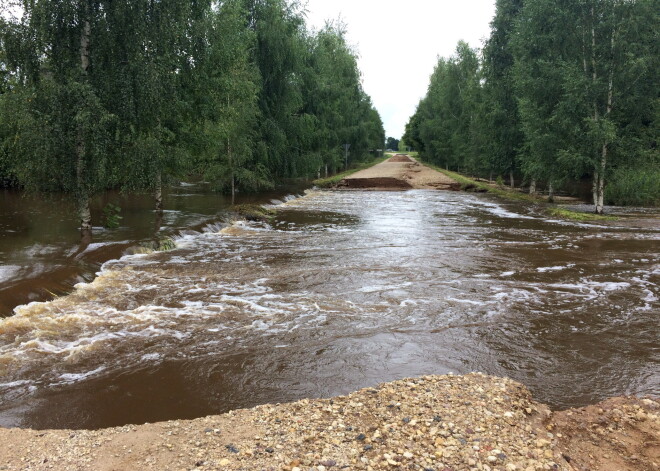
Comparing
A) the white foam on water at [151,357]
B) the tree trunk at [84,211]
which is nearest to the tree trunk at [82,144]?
the tree trunk at [84,211]

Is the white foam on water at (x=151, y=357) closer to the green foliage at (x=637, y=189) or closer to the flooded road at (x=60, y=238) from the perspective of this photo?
the flooded road at (x=60, y=238)

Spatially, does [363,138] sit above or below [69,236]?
above

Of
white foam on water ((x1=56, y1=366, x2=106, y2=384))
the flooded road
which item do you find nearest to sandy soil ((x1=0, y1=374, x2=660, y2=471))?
white foam on water ((x1=56, y1=366, x2=106, y2=384))

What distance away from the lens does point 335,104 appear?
124ft

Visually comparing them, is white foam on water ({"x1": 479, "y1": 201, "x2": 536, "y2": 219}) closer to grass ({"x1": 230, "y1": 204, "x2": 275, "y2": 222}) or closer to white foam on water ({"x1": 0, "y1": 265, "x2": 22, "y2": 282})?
grass ({"x1": 230, "y1": 204, "x2": 275, "y2": 222})

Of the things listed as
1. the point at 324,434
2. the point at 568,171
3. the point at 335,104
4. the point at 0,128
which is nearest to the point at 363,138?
the point at 335,104

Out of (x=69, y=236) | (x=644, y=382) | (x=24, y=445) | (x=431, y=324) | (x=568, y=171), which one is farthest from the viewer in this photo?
(x=568, y=171)

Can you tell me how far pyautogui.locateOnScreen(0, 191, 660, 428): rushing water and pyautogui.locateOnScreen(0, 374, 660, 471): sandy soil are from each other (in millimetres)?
518

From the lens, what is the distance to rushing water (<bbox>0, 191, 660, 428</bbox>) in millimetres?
5297

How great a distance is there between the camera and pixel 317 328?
732 centimetres

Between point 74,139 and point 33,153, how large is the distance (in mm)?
945

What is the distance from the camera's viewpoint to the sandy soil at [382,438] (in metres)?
3.61

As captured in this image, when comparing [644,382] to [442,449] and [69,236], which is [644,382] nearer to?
[442,449]

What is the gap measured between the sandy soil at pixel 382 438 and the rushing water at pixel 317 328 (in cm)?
52
